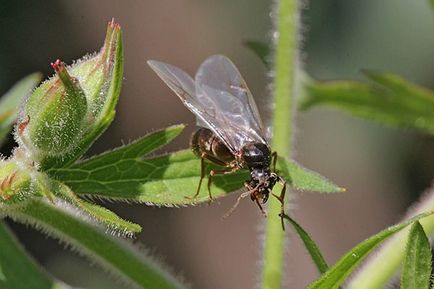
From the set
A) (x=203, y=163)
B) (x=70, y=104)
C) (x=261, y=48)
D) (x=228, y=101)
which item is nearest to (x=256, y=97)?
(x=261, y=48)

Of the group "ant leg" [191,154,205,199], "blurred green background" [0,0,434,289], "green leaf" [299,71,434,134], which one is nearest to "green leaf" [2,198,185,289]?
"ant leg" [191,154,205,199]

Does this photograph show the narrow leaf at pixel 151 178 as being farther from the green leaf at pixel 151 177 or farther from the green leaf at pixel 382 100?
the green leaf at pixel 382 100

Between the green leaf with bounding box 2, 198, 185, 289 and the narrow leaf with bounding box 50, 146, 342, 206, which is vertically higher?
the narrow leaf with bounding box 50, 146, 342, 206

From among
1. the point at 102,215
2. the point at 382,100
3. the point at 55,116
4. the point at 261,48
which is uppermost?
the point at 261,48

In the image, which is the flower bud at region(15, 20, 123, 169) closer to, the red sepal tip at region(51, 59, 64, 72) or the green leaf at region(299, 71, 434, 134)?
the red sepal tip at region(51, 59, 64, 72)

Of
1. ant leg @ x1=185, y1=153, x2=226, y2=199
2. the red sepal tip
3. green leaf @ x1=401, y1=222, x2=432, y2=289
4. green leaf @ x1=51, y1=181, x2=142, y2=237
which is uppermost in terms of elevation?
the red sepal tip

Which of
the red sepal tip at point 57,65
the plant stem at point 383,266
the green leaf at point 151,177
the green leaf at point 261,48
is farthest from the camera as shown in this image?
the green leaf at point 261,48

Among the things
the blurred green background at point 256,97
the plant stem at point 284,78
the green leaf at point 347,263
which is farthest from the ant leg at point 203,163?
the blurred green background at point 256,97

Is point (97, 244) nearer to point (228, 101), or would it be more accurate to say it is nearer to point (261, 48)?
point (228, 101)
